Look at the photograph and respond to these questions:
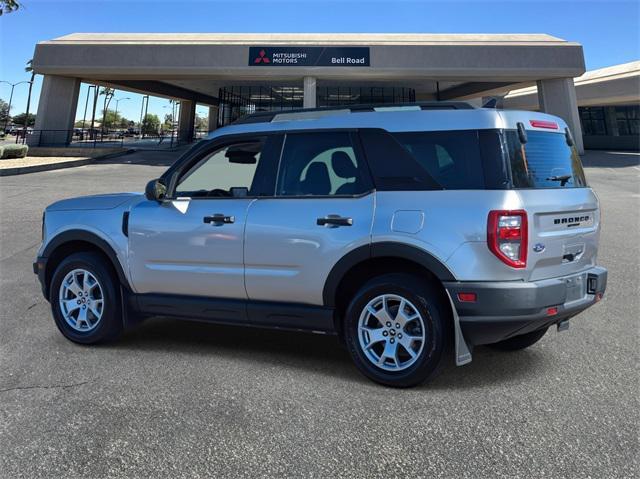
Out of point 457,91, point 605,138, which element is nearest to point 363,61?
point 457,91

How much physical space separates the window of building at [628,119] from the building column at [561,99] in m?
15.8

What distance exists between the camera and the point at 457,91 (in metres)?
40.7

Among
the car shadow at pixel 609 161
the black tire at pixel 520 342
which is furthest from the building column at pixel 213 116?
the black tire at pixel 520 342

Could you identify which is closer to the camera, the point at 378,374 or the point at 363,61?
the point at 378,374

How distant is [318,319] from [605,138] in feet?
164

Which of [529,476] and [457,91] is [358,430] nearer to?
[529,476]

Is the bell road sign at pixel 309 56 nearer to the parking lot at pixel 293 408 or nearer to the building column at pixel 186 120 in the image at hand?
the building column at pixel 186 120

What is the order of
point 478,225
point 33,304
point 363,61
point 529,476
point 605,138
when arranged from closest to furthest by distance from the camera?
point 529,476
point 478,225
point 33,304
point 363,61
point 605,138

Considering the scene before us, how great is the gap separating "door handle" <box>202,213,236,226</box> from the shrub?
24875mm

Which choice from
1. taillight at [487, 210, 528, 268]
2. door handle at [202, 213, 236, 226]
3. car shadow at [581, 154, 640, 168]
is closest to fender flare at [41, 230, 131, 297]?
door handle at [202, 213, 236, 226]

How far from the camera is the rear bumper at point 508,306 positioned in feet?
10.9

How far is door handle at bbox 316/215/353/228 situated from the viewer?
145 inches

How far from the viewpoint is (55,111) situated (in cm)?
3216

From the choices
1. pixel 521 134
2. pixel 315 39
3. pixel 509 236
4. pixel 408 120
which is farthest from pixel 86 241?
pixel 315 39
